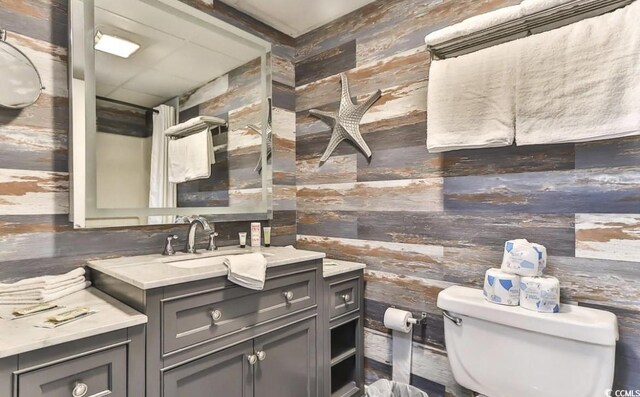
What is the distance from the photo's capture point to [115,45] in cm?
146

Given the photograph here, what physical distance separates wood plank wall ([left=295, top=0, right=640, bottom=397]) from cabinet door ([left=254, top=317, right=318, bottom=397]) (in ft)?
1.42

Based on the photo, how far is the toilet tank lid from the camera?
1.09m

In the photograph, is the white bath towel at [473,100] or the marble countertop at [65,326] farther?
the white bath towel at [473,100]

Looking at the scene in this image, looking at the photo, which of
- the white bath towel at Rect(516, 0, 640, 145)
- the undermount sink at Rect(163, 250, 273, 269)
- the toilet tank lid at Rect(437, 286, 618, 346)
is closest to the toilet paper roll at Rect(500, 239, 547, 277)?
the toilet tank lid at Rect(437, 286, 618, 346)

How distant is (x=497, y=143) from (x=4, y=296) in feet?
5.90

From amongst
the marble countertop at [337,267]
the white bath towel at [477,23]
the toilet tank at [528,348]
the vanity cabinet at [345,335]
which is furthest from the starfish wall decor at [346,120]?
the toilet tank at [528,348]

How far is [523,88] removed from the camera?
4.22 feet

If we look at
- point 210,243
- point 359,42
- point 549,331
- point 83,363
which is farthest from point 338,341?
point 359,42

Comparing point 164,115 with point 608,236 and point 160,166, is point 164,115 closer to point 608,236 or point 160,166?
point 160,166

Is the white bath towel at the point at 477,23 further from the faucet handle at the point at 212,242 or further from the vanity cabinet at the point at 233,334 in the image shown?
the faucet handle at the point at 212,242

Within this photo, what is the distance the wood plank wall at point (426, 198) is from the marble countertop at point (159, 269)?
0.46m

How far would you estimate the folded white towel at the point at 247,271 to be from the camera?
129 centimetres

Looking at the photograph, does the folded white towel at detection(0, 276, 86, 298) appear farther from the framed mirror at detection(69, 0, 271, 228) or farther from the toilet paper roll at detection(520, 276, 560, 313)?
the toilet paper roll at detection(520, 276, 560, 313)

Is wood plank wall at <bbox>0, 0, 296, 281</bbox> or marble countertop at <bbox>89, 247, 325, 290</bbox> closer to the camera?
marble countertop at <bbox>89, 247, 325, 290</bbox>
